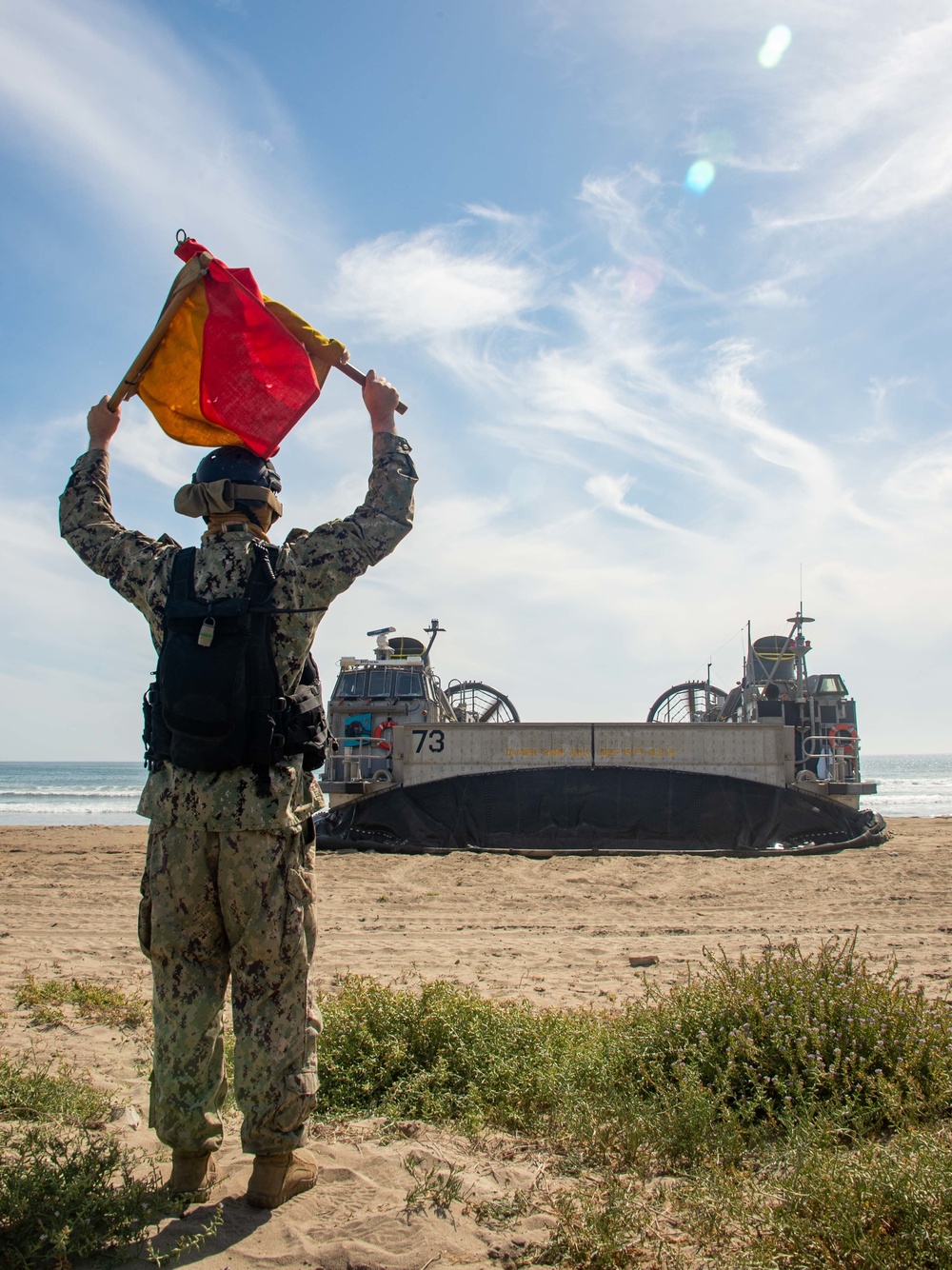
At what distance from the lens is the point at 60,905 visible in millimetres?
8242

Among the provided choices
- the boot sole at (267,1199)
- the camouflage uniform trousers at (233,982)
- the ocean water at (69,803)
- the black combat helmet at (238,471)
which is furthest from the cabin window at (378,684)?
the ocean water at (69,803)

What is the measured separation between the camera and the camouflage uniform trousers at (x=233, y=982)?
2.34m

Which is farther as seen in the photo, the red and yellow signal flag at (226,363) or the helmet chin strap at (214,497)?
the red and yellow signal flag at (226,363)

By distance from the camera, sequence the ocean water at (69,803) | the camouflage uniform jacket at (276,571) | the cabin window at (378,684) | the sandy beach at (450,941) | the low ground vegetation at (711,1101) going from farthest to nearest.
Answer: the ocean water at (69,803) < the cabin window at (378,684) < the camouflage uniform jacket at (276,571) < the sandy beach at (450,941) < the low ground vegetation at (711,1101)

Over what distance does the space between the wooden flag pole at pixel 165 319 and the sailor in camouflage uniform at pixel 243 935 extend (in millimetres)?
1004

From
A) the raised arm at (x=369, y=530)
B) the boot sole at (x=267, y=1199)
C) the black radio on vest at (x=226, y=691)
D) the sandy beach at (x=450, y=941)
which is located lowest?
the sandy beach at (x=450, y=941)

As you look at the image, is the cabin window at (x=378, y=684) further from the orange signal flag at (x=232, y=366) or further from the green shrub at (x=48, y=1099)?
the orange signal flag at (x=232, y=366)

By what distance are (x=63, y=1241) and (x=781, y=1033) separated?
2.25 m

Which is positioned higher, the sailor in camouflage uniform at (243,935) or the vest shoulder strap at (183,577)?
the vest shoulder strap at (183,577)

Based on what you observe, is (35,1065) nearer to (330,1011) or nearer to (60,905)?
(330,1011)

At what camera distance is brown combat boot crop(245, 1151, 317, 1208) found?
2309 mm

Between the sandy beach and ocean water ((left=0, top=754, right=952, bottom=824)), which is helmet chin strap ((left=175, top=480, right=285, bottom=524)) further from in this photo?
ocean water ((left=0, top=754, right=952, bottom=824))

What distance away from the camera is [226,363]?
304 cm

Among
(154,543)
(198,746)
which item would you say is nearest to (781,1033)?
(198,746)
